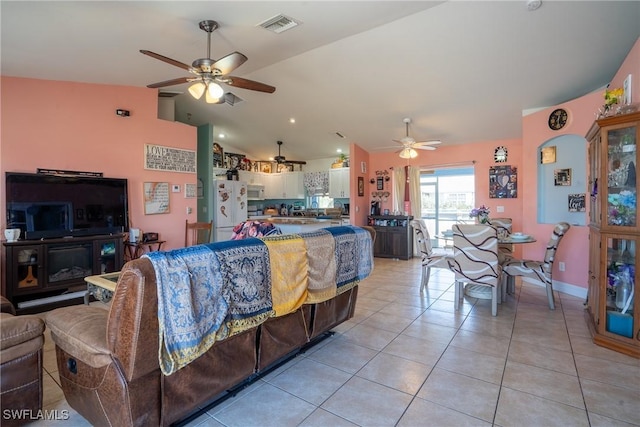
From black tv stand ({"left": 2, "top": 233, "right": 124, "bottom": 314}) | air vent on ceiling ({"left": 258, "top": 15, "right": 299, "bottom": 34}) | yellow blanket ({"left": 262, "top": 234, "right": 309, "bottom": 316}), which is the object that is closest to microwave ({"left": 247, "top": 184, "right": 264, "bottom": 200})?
black tv stand ({"left": 2, "top": 233, "right": 124, "bottom": 314})

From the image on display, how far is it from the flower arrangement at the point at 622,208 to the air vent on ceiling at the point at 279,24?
11.1 ft

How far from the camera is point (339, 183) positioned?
25.7 feet

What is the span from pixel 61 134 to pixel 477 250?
528 centimetres

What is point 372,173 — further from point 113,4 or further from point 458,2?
point 113,4

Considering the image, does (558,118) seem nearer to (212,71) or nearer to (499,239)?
(499,239)

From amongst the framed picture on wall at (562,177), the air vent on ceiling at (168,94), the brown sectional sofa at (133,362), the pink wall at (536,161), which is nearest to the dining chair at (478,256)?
the pink wall at (536,161)

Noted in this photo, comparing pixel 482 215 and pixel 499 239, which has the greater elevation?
pixel 482 215

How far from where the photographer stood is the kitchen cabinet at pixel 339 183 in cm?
771

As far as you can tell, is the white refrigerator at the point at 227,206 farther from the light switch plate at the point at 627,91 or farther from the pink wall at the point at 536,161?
the light switch plate at the point at 627,91

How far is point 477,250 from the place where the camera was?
3.44 metres

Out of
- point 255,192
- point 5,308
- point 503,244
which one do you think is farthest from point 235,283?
point 255,192

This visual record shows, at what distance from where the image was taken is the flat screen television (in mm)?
3545

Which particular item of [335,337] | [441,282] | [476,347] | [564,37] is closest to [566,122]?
[564,37]

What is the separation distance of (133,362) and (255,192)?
708 centimetres
